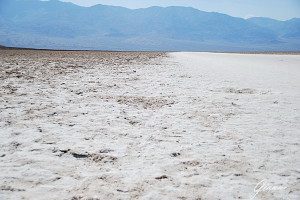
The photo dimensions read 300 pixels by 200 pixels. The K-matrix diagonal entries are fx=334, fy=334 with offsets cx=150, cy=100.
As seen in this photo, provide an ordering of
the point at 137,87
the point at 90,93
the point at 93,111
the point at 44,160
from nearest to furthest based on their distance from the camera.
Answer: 1. the point at 44,160
2. the point at 93,111
3. the point at 90,93
4. the point at 137,87

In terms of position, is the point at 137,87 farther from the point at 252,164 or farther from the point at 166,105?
the point at 252,164

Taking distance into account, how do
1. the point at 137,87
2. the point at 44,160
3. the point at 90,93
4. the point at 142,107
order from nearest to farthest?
the point at 44,160
the point at 142,107
the point at 90,93
the point at 137,87

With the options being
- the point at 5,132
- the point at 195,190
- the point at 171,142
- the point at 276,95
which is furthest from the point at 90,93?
the point at 195,190

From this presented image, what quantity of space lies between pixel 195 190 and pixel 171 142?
1.66m

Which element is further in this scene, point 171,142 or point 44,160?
point 171,142

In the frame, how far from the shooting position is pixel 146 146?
516cm

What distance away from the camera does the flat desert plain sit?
3.80m

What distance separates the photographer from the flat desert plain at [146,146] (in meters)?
3.80

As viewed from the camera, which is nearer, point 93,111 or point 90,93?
point 93,111

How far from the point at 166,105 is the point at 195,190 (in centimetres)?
454

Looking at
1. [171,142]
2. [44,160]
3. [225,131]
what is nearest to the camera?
[44,160]

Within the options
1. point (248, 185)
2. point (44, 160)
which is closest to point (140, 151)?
point (44, 160)

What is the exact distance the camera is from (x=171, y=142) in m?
5.39

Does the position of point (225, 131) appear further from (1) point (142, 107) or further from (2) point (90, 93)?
(2) point (90, 93)
